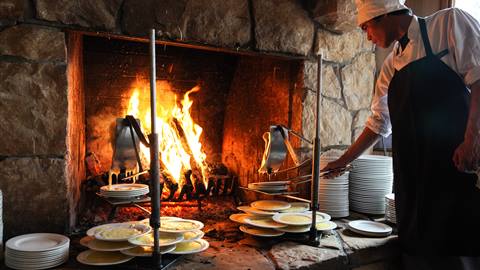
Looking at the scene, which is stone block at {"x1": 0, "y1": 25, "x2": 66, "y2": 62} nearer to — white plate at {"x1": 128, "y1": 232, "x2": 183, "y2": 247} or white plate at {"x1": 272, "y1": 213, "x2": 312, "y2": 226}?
white plate at {"x1": 128, "y1": 232, "x2": 183, "y2": 247}

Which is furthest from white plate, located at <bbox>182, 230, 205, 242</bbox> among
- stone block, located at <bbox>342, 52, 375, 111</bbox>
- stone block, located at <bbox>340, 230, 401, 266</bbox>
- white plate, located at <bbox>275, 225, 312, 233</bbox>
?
stone block, located at <bbox>342, 52, 375, 111</bbox>

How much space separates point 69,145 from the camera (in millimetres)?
2283

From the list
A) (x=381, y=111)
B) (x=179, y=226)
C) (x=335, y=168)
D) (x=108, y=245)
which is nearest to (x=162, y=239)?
(x=179, y=226)

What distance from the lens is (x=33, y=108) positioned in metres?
2.12

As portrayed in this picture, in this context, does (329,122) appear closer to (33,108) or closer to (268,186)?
(268,186)

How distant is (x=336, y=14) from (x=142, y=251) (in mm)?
2044

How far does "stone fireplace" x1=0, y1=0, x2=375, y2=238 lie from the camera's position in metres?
2.11

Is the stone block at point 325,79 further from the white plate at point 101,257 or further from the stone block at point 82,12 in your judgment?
the white plate at point 101,257

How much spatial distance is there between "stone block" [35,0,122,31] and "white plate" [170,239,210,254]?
1.33 m

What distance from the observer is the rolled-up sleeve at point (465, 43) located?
1837 millimetres

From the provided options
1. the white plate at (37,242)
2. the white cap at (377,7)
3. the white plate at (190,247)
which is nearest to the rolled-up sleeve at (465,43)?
the white cap at (377,7)

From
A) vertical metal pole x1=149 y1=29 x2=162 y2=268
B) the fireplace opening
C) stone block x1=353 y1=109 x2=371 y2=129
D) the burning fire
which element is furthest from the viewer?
the burning fire

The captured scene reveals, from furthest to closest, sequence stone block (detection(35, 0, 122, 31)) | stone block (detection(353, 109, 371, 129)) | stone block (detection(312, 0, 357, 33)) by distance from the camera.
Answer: stone block (detection(353, 109, 371, 129)) < stone block (detection(312, 0, 357, 33)) < stone block (detection(35, 0, 122, 31))

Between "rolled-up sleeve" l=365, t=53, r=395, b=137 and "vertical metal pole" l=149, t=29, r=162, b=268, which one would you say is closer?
"vertical metal pole" l=149, t=29, r=162, b=268
